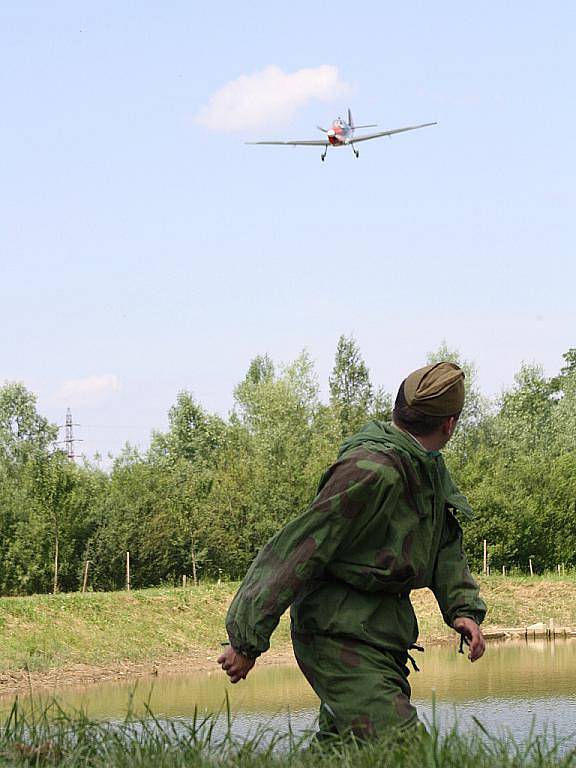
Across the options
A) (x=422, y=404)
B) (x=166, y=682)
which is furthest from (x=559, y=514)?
(x=422, y=404)

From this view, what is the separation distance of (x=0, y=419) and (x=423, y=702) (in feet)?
167

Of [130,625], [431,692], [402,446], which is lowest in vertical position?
[431,692]

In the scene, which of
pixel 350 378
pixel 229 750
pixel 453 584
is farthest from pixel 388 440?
pixel 350 378

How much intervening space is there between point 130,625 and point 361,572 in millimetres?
20982

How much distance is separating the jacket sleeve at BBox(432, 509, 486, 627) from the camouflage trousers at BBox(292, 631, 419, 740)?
34cm

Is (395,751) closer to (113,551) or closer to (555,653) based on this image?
(555,653)

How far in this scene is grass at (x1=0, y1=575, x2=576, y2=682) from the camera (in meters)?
21.4

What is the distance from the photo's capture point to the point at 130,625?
24250mm

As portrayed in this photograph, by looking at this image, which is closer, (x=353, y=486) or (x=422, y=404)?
(x=353, y=486)

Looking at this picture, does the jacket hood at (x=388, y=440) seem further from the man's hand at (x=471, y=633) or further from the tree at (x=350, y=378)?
the tree at (x=350, y=378)

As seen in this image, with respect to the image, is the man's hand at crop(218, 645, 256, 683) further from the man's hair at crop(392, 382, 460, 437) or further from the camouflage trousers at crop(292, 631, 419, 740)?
the man's hair at crop(392, 382, 460, 437)

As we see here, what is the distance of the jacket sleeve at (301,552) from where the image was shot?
3.84 m

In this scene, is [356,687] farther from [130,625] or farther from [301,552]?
[130,625]

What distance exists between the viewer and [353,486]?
12.7ft
